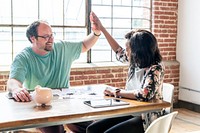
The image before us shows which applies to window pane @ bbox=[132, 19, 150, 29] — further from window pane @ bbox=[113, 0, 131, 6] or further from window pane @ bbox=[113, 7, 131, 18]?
window pane @ bbox=[113, 0, 131, 6]

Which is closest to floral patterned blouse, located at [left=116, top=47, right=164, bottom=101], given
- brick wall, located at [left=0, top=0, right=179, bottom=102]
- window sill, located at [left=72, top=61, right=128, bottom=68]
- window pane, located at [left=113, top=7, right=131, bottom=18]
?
window sill, located at [left=72, top=61, right=128, bottom=68]

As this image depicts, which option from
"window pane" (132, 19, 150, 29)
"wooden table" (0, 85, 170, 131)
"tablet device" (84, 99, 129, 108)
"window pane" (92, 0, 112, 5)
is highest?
"window pane" (92, 0, 112, 5)

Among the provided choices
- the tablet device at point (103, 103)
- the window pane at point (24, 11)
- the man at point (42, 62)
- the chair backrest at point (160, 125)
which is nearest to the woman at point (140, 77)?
the tablet device at point (103, 103)

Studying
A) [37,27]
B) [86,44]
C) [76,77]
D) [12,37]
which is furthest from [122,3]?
[37,27]

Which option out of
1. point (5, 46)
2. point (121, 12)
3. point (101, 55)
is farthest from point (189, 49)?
point (5, 46)

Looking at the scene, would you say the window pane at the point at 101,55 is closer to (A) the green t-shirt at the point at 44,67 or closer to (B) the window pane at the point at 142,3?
(B) the window pane at the point at 142,3

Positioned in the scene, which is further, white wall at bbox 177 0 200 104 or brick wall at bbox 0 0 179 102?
white wall at bbox 177 0 200 104

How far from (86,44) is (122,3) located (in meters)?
2.29

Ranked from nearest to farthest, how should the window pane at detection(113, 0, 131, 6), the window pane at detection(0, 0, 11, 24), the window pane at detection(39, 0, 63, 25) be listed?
the window pane at detection(0, 0, 11, 24)
the window pane at detection(39, 0, 63, 25)
the window pane at detection(113, 0, 131, 6)

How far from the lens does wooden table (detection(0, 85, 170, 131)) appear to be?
1854mm

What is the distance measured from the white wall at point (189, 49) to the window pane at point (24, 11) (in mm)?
2379

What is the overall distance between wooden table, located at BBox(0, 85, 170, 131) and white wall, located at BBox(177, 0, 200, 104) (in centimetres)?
315

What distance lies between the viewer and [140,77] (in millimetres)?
2525

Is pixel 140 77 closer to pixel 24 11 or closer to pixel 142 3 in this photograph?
pixel 24 11
